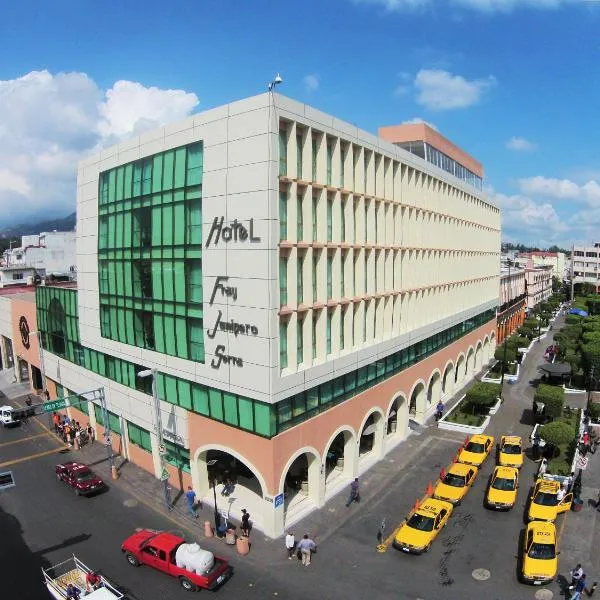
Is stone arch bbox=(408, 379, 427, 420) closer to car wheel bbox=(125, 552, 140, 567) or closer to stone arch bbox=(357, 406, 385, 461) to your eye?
stone arch bbox=(357, 406, 385, 461)

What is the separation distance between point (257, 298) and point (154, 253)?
9773 mm

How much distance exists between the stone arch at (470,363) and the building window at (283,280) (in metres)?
38.3

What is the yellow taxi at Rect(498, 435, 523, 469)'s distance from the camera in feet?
110

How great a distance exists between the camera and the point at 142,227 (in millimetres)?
31906

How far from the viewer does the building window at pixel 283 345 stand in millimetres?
25422

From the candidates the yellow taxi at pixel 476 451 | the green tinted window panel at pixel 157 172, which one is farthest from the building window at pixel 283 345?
the yellow taxi at pixel 476 451

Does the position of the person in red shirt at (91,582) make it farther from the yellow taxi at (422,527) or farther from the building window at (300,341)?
the yellow taxi at (422,527)

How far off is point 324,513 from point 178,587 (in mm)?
9187

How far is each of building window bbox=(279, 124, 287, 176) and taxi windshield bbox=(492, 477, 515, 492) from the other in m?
21.2

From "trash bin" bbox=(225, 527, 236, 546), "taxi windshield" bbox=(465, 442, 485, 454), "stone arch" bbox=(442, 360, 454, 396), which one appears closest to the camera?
"trash bin" bbox=(225, 527, 236, 546)

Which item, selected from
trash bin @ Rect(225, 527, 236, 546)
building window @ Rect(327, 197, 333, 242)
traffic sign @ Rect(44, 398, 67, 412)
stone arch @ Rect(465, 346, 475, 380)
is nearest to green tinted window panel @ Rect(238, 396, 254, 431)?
trash bin @ Rect(225, 527, 236, 546)

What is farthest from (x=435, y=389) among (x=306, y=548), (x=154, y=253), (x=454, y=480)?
(x=154, y=253)

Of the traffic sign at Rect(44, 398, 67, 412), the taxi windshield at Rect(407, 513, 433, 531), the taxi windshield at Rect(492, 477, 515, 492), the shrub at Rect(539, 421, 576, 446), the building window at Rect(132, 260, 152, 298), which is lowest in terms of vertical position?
the taxi windshield at Rect(407, 513, 433, 531)

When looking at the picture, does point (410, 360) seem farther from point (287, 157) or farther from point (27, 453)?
point (27, 453)
